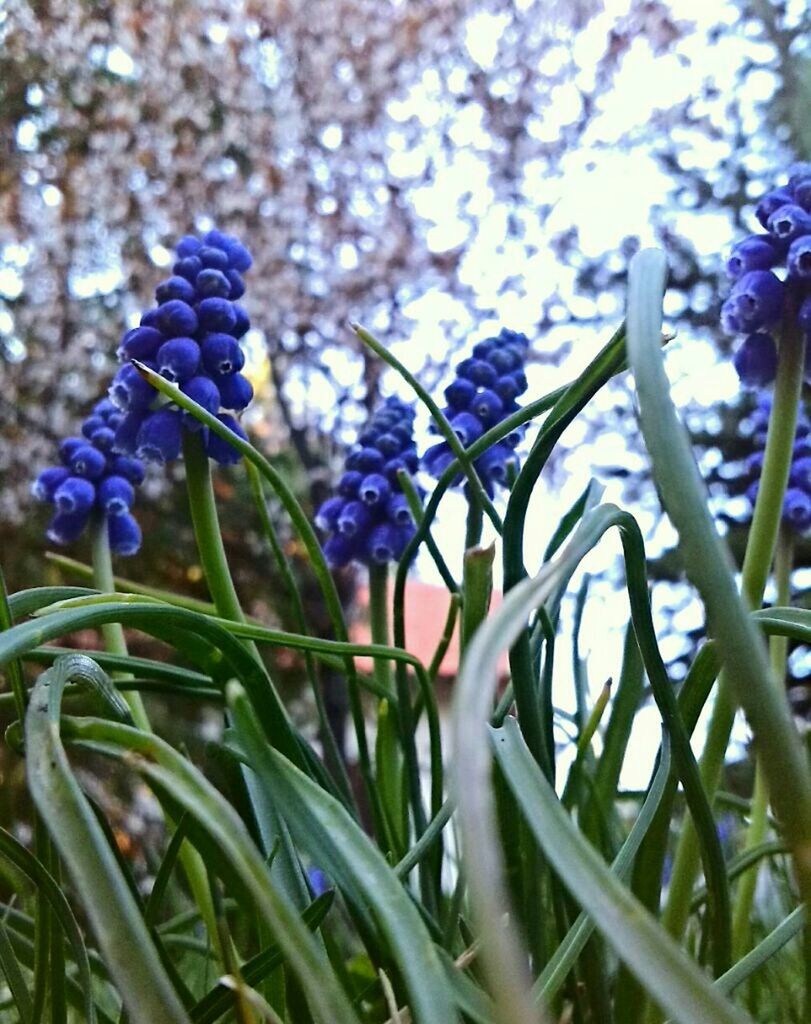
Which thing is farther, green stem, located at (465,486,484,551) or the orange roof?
the orange roof

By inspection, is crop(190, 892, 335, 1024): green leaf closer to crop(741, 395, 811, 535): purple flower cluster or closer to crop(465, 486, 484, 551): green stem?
crop(465, 486, 484, 551): green stem

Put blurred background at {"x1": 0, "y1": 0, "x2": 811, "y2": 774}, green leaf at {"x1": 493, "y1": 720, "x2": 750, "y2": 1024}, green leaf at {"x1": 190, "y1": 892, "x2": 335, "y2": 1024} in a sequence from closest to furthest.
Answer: green leaf at {"x1": 493, "y1": 720, "x2": 750, "y2": 1024} < green leaf at {"x1": 190, "y1": 892, "x2": 335, "y2": 1024} < blurred background at {"x1": 0, "y1": 0, "x2": 811, "y2": 774}

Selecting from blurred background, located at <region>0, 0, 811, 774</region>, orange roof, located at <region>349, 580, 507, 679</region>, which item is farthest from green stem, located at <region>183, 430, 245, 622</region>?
blurred background, located at <region>0, 0, 811, 774</region>

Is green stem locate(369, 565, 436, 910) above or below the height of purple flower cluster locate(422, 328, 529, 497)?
below

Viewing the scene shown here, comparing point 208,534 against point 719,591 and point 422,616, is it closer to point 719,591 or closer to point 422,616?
point 719,591

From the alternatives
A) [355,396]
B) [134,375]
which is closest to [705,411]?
[355,396]

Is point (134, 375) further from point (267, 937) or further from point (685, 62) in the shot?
point (685, 62)

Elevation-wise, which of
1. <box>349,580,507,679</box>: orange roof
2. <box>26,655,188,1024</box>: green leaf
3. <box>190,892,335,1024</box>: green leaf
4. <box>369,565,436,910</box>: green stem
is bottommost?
<box>190,892,335,1024</box>: green leaf
